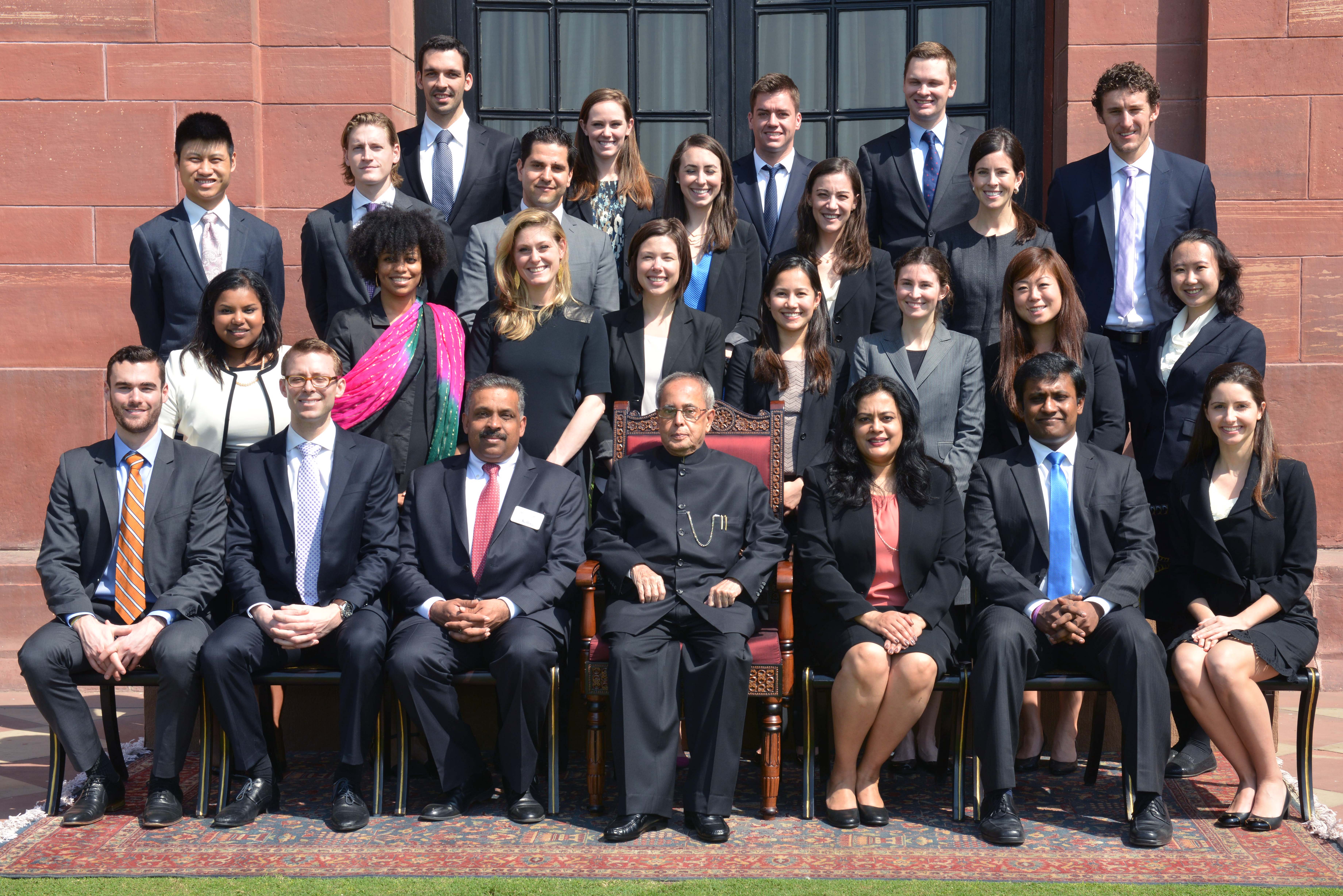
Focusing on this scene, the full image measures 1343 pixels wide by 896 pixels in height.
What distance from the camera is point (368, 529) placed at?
4699mm

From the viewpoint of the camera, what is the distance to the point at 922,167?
19.0 ft

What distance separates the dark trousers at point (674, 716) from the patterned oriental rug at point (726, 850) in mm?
141

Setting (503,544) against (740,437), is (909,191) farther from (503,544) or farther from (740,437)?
(503,544)

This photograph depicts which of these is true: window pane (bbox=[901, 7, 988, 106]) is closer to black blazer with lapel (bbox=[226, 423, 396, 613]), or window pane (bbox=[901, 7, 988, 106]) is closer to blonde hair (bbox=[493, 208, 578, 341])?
blonde hair (bbox=[493, 208, 578, 341])

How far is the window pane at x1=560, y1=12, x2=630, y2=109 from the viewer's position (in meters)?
7.54

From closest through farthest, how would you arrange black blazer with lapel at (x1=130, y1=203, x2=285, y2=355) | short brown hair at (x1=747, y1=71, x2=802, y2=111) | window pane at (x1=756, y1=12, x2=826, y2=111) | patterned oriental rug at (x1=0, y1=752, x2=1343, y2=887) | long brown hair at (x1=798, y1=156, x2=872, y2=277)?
patterned oriental rug at (x1=0, y1=752, x2=1343, y2=887)
long brown hair at (x1=798, y1=156, x2=872, y2=277)
black blazer with lapel at (x1=130, y1=203, x2=285, y2=355)
short brown hair at (x1=747, y1=71, x2=802, y2=111)
window pane at (x1=756, y1=12, x2=826, y2=111)

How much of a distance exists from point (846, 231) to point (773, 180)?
59 cm

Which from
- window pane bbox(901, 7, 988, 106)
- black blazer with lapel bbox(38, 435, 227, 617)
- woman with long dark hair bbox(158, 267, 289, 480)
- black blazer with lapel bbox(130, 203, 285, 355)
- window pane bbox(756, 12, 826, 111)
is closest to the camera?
black blazer with lapel bbox(38, 435, 227, 617)

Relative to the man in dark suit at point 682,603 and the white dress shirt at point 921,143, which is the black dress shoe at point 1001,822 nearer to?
the man in dark suit at point 682,603

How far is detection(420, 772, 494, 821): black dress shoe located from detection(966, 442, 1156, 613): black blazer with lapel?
1842 mm

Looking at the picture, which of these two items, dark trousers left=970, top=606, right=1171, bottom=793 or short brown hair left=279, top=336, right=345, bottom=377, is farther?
short brown hair left=279, top=336, right=345, bottom=377

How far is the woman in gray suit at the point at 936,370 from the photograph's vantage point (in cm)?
499

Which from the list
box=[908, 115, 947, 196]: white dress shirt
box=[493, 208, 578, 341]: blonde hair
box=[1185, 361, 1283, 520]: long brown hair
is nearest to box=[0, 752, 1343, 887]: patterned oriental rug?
box=[1185, 361, 1283, 520]: long brown hair

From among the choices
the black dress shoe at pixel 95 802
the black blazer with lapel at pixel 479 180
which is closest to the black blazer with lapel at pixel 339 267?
the black blazer with lapel at pixel 479 180
